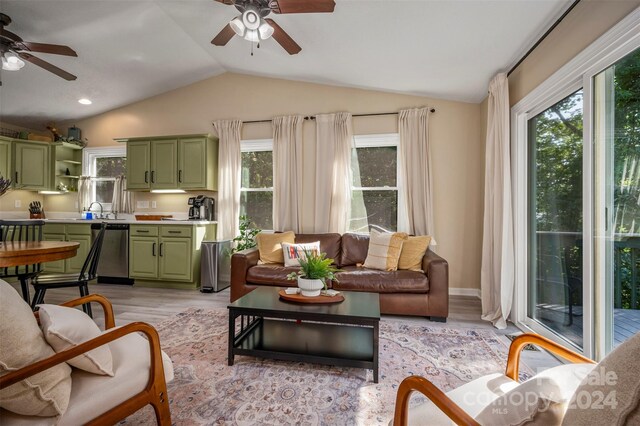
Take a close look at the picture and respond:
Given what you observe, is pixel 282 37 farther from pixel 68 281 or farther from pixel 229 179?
pixel 68 281

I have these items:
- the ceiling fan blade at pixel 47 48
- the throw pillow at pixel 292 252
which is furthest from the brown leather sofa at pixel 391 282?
the ceiling fan blade at pixel 47 48

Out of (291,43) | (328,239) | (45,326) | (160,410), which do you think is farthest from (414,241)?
(45,326)

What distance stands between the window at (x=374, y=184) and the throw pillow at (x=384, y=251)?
68 centimetres

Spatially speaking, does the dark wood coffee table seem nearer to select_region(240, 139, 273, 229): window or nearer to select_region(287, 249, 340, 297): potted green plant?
select_region(287, 249, 340, 297): potted green plant

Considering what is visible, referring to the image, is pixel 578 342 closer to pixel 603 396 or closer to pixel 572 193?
pixel 572 193

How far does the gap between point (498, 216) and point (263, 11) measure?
297 cm

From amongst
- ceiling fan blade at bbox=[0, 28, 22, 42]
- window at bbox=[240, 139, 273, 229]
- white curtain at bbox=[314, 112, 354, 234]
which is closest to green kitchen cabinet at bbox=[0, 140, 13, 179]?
ceiling fan blade at bbox=[0, 28, 22, 42]

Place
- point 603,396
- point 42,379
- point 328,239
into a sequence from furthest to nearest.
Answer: point 328,239, point 42,379, point 603,396

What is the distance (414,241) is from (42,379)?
Answer: 10.7 ft

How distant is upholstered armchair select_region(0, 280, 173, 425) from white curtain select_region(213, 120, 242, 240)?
3.24 meters

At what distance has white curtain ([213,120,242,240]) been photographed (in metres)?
4.60

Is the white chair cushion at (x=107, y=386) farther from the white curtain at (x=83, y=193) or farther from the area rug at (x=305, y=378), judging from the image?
the white curtain at (x=83, y=193)

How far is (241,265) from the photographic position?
3.48 m

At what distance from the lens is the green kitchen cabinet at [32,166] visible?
4.86 m
